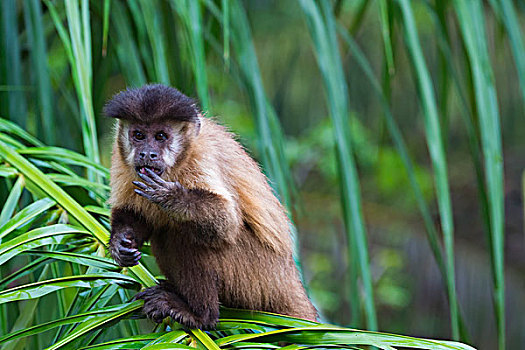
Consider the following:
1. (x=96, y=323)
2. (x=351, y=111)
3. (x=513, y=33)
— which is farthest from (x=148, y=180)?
(x=351, y=111)

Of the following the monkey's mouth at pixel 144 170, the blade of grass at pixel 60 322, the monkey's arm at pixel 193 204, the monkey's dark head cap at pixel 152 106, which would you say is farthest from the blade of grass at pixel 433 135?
the blade of grass at pixel 60 322

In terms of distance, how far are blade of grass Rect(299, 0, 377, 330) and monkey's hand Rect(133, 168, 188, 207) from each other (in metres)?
0.54

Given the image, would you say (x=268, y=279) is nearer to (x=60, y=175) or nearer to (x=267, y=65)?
(x=60, y=175)

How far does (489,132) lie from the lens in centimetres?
204

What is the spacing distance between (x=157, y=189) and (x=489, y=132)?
108 cm

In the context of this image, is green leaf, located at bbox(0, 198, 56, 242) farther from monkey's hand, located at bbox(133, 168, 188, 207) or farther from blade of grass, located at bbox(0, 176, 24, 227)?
monkey's hand, located at bbox(133, 168, 188, 207)

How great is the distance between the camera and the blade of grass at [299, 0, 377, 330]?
1944mm

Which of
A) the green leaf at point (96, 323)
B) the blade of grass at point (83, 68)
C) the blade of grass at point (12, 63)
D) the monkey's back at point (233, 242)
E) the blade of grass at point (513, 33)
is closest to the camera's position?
the green leaf at point (96, 323)

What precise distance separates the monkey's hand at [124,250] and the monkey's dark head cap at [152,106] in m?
0.39

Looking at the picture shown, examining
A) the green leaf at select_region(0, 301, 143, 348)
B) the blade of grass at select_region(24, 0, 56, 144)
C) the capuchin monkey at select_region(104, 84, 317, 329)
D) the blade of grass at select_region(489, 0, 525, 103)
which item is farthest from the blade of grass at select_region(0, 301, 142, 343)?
the blade of grass at select_region(489, 0, 525, 103)

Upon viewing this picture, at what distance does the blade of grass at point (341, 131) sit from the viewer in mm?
1944

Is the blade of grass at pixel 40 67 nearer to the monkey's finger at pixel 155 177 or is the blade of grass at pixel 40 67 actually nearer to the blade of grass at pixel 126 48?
the blade of grass at pixel 126 48

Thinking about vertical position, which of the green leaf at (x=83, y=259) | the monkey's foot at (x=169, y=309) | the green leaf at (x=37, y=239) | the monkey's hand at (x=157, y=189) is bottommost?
the monkey's foot at (x=169, y=309)

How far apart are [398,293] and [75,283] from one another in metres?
Result: 6.08
